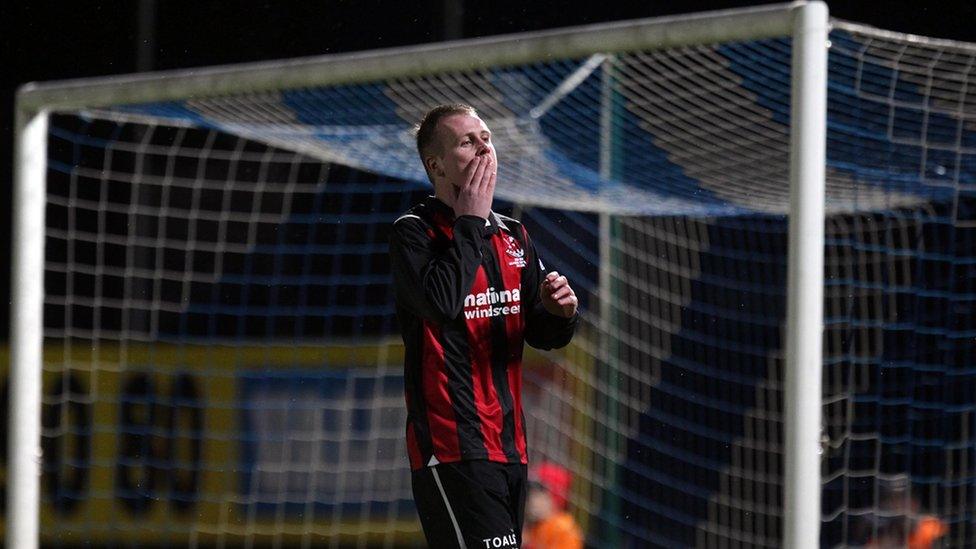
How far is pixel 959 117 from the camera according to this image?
4988mm

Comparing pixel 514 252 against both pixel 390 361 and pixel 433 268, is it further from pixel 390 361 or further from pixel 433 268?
pixel 390 361

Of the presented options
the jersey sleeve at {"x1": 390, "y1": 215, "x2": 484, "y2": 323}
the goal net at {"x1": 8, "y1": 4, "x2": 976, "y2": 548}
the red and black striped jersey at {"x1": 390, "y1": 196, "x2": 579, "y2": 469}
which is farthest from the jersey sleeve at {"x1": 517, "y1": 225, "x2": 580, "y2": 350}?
the goal net at {"x1": 8, "y1": 4, "x2": 976, "y2": 548}

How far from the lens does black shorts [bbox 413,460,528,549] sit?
2922 mm

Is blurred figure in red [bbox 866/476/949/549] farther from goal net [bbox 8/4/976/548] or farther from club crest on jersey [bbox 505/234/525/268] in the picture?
club crest on jersey [bbox 505/234/525/268]

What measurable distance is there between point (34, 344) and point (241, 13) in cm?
388

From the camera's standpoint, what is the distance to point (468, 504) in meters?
2.93

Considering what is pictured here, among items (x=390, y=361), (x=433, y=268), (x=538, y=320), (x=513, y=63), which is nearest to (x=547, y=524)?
(x=390, y=361)

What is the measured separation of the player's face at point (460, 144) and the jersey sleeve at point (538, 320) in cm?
26

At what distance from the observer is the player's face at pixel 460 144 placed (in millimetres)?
2994

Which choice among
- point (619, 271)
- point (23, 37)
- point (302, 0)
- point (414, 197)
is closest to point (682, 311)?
point (619, 271)

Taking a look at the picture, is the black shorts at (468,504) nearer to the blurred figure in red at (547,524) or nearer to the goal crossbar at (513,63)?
the goal crossbar at (513,63)

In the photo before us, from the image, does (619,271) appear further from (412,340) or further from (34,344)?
(412,340)

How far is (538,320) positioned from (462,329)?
7.9 inches

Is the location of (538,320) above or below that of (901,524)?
above
